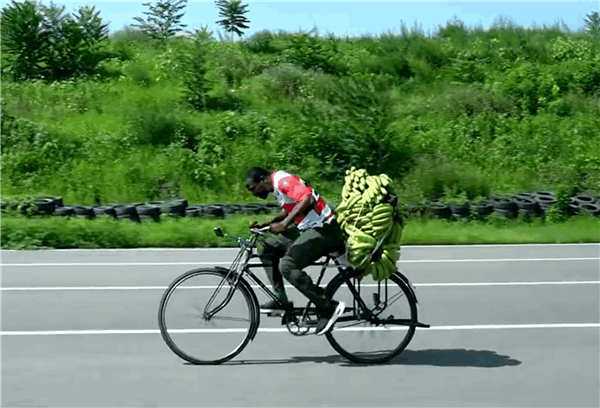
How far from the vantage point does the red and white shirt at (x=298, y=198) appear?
27.4 ft

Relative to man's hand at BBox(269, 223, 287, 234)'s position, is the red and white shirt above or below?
above

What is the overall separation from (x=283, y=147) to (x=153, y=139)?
14.0 feet

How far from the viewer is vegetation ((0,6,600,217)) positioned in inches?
1129

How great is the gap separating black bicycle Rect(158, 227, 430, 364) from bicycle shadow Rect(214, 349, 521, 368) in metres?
0.10

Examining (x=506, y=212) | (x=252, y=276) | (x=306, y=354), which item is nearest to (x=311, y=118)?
(x=506, y=212)

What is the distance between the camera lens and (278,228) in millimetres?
8320

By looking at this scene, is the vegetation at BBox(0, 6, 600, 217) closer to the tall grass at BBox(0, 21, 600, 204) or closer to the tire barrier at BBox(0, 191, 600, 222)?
the tall grass at BBox(0, 21, 600, 204)

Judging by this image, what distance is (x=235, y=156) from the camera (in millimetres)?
31125

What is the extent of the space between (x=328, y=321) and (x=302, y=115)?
23.0m

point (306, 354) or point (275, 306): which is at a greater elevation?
point (275, 306)

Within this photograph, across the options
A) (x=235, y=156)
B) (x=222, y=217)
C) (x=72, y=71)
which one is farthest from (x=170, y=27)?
(x=222, y=217)

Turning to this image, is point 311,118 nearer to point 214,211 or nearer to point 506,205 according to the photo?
point 214,211

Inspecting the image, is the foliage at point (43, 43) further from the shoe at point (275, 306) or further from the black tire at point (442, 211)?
the shoe at point (275, 306)

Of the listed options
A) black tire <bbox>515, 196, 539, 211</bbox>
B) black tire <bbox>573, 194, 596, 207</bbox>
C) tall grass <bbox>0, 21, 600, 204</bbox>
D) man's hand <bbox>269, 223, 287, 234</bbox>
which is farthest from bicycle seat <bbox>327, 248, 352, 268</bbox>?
tall grass <bbox>0, 21, 600, 204</bbox>
